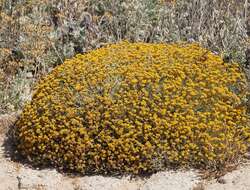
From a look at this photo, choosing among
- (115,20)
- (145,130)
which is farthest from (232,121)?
(115,20)

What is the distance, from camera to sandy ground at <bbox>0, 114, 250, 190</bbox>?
502cm

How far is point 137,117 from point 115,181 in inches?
22.6

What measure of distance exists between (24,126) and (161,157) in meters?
1.30

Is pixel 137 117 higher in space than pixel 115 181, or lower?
higher

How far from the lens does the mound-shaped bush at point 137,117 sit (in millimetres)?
5102

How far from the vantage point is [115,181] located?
5125 millimetres

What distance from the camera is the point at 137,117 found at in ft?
16.9

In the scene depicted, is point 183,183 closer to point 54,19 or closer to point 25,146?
point 25,146

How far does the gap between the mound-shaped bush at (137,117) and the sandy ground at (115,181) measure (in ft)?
0.29

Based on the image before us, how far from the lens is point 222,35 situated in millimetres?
6703

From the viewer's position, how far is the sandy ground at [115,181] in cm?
502

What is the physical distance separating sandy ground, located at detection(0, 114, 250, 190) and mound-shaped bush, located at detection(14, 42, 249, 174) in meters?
0.09

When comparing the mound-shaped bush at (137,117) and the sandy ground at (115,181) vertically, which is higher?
the mound-shaped bush at (137,117)

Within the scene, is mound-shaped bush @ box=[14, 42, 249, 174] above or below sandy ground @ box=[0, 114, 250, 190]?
above
